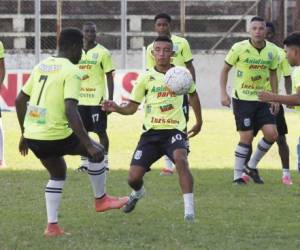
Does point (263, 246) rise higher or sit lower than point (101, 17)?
lower

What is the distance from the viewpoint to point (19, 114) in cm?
945

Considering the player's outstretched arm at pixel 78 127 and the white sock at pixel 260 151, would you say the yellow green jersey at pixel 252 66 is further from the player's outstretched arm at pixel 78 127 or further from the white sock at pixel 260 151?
the player's outstretched arm at pixel 78 127

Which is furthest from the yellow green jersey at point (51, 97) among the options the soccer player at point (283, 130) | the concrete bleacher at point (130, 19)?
the concrete bleacher at point (130, 19)

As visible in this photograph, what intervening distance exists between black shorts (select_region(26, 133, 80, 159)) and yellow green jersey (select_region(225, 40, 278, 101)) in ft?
15.4

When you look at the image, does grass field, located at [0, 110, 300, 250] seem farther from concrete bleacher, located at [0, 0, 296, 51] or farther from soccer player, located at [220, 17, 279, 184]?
concrete bleacher, located at [0, 0, 296, 51]

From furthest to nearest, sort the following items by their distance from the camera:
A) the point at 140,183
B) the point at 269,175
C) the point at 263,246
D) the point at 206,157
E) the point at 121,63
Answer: the point at 121,63 < the point at 206,157 < the point at 269,175 < the point at 140,183 < the point at 263,246

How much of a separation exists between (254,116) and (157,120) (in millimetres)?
3373

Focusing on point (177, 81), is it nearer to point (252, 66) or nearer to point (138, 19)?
point (252, 66)

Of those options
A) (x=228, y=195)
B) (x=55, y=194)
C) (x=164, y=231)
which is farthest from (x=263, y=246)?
(x=228, y=195)

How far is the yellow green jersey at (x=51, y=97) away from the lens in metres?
9.05

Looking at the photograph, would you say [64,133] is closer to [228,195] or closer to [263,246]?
[263,246]

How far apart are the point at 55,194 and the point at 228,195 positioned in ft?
11.4

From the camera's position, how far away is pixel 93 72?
14.9m

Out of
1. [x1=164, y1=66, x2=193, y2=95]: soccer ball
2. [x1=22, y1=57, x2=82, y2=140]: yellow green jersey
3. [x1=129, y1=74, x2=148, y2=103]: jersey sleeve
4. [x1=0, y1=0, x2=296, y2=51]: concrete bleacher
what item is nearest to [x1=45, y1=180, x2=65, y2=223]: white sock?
[x1=22, y1=57, x2=82, y2=140]: yellow green jersey
